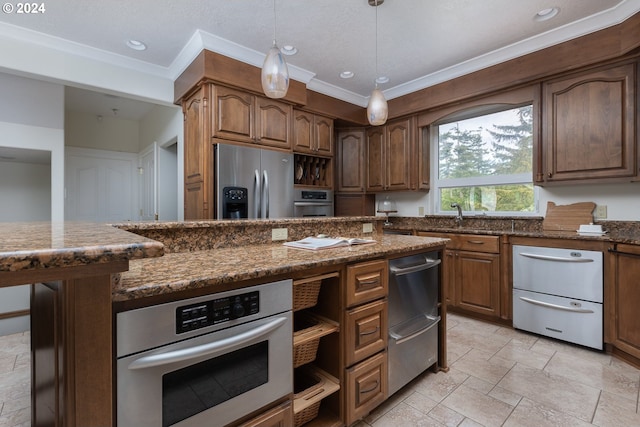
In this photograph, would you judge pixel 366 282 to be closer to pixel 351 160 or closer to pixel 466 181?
pixel 466 181

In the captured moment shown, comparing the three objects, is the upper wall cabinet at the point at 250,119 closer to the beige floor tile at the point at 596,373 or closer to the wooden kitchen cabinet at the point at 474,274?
the wooden kitchen cabinet at the point at 474,274

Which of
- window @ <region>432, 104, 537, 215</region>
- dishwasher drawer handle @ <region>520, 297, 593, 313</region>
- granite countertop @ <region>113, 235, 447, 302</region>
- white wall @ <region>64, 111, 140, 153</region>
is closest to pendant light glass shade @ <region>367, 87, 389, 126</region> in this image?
granite countertop @ <region>113, 235, 447, 302</region>

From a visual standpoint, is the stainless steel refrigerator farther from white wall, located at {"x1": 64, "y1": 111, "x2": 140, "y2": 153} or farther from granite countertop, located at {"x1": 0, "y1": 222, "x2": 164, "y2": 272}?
white wall, located at {"x1": 64, "y1": 111, "x2": 140, "y2": 153}

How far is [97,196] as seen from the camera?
4859 millimetres

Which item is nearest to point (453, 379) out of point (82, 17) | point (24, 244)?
point (24, 244)

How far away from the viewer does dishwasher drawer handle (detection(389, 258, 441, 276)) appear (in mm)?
1649

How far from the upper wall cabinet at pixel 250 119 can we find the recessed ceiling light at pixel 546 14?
92.7 inches

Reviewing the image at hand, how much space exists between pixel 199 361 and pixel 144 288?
12.3 inches

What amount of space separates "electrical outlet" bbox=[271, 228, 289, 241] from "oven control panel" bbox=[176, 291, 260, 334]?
0.74m

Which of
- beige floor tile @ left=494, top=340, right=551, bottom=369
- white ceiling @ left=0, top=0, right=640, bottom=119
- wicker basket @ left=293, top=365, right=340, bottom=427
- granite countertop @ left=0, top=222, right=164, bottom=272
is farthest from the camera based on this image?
white ceiling @ left=0, top=0, right=640, bottom=119

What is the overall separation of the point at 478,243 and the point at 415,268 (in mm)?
1524

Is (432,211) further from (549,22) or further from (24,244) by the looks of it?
Result: (24,244)

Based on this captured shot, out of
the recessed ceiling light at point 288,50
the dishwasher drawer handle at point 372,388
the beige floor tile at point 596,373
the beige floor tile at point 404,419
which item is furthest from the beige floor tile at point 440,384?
the recessed ceiling light at point 288,50

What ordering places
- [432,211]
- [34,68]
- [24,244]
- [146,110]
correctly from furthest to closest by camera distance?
1. [146,110]
2. [432,211]
3. [34,68]
4. [24,244]
